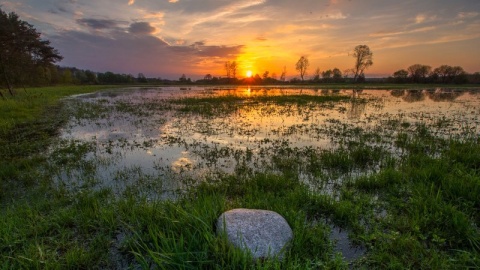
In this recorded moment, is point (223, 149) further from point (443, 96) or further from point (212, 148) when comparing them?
point (443, 96)

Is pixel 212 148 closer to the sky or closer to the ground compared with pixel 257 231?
closer to the ground

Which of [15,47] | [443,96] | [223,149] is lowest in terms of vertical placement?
[223,149]

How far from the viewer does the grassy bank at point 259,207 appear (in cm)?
388

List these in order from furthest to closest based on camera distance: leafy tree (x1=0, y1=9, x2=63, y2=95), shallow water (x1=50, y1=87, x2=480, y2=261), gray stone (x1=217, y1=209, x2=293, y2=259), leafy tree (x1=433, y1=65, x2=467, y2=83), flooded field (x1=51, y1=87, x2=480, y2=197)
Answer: leafy tree (x1=433, y1=65, x2=467, y2=83) < leafy tree (x1=0, y1=9, x2=63, y2=95) < flooded field (x1=51, y1=87, x2=480, y2=197) < shallow water (x1=50, y1=87, x2=480, y2=261) < gray stone (x1=217, y1=209, x2=293, y2=259)

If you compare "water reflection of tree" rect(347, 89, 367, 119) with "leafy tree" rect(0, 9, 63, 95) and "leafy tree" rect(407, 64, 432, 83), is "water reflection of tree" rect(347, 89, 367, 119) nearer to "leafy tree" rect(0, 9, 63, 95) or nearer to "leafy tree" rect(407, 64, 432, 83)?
"leafy tree" rect(0, 9, 63, 95)

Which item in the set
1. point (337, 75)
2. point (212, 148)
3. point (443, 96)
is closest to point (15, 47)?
point (212, 148)

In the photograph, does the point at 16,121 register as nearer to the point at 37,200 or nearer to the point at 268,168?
the point at 37,200

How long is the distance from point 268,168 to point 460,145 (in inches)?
332

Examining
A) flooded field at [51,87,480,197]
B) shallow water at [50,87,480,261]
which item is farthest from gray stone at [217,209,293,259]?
flooded field at [51,87,480,197]

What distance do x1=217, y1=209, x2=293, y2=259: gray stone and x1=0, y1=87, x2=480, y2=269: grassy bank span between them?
188 millimetres

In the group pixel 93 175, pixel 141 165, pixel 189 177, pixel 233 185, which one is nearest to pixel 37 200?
pixel 93 175

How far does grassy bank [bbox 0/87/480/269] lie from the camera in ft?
12.7

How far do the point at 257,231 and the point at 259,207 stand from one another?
4.82ft

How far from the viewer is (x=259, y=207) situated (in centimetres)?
563
